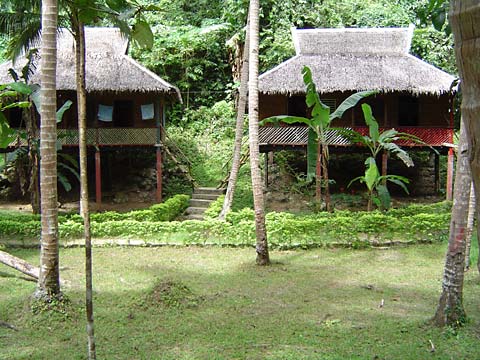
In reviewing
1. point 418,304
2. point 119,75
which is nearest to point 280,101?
point 119,75

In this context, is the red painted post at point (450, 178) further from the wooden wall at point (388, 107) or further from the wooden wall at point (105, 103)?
the wooden wall at point (105, 103)

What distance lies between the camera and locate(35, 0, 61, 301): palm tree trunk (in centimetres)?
619

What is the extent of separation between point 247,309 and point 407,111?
43.9ft

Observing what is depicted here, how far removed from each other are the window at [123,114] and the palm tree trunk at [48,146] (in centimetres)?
1212

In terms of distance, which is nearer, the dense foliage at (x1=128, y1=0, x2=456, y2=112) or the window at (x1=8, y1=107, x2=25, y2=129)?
the window at (x1=8, y1=107, x2=25, y2=129)

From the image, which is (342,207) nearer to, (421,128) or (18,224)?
(421,128)

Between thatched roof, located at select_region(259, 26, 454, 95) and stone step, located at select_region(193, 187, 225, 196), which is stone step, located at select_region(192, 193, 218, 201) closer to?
stone step, located at select_region(193, 187, 225, 196)

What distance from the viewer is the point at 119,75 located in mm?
15852

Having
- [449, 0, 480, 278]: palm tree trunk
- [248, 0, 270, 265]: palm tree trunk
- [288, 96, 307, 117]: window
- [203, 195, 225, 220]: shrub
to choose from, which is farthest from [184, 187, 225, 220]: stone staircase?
[449, 0, 480, 278]: palm tree trunk

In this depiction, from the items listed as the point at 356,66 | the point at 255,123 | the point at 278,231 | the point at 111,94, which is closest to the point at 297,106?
the point at 356,66

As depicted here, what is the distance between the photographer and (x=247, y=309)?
705cm

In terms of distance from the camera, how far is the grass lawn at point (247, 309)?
5387mm

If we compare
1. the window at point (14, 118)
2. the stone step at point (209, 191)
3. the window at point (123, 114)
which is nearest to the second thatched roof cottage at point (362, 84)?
the stone step at point (209, 191)

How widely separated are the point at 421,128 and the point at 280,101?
487 centimetres
